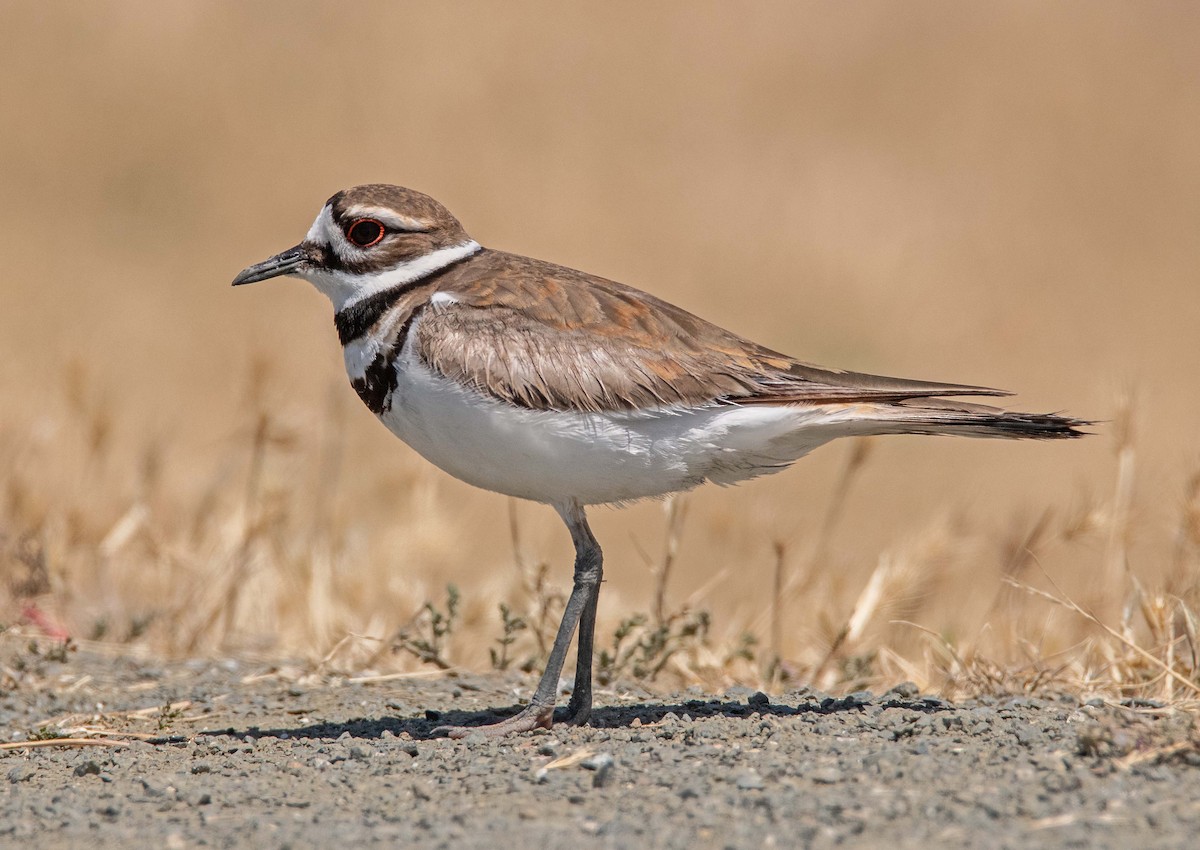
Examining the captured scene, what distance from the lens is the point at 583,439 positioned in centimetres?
510

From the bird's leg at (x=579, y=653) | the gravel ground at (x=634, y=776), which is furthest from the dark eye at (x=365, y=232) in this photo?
the gravel ground at (x=634, y=776)

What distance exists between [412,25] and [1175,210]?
33.4ft

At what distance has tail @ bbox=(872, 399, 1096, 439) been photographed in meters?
5.08

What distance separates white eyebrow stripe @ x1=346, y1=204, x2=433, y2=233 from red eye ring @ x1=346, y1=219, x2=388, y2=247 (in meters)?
0.02

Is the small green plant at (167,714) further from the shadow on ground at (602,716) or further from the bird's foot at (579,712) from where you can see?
the bird's foot at (579,712)

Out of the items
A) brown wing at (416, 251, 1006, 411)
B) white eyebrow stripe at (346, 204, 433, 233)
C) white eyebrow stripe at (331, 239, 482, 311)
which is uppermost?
white eyebrow stripe at (346, 204, 433, 233)

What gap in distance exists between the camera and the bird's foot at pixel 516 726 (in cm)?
514

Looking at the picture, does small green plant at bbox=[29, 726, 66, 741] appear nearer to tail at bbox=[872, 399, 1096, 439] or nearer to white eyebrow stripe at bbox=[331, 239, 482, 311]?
white eyebrow stripe at bbox=[331, 239, 482, 311]

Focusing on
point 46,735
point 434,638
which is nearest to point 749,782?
point 434,638

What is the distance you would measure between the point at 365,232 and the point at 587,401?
128 centimetres

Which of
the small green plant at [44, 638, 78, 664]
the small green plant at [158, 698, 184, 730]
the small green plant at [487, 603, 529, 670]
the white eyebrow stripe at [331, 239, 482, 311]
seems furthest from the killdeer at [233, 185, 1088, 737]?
the small green plant at [44, 638, 78, 664]

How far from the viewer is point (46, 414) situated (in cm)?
845

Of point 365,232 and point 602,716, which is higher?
point 365,232

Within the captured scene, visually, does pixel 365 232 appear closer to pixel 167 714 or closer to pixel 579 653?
pixel 579 653
